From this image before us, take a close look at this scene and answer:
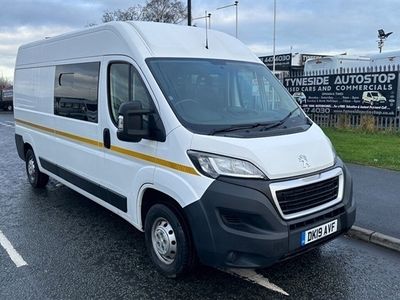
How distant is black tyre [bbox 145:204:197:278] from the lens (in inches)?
146

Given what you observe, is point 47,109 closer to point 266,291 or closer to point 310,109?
point 266,291

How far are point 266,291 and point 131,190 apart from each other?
5.41 feet

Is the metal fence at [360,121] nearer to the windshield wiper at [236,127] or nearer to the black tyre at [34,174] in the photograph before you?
the black tyre at [34,174]

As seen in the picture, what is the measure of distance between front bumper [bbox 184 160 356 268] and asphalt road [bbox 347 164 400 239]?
2.23 metres

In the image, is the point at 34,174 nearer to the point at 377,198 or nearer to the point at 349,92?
the point at 377,198

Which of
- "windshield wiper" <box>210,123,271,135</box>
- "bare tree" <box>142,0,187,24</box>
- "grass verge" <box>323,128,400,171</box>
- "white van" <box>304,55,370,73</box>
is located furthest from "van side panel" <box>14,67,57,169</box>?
"bare tree" <box>142,0,187,24</box>

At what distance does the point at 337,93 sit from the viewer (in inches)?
609

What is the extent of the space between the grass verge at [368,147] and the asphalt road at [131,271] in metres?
4.52

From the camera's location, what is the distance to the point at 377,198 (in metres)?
6.33

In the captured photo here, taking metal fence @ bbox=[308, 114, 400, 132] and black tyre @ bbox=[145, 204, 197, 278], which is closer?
black tyre @ bbox=[145, 204, 197, 278]

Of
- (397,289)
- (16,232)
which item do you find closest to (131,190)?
(16,232)

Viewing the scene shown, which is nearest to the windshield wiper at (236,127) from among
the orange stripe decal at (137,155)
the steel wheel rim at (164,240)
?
the orange stripe decal at (137,155)

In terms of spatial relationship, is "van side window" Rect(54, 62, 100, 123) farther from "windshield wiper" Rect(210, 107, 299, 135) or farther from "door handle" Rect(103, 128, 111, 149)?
"windshield wiper" Rect(210, 107, 299, 135)

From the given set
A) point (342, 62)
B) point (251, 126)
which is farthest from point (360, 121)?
point (251, 126)
